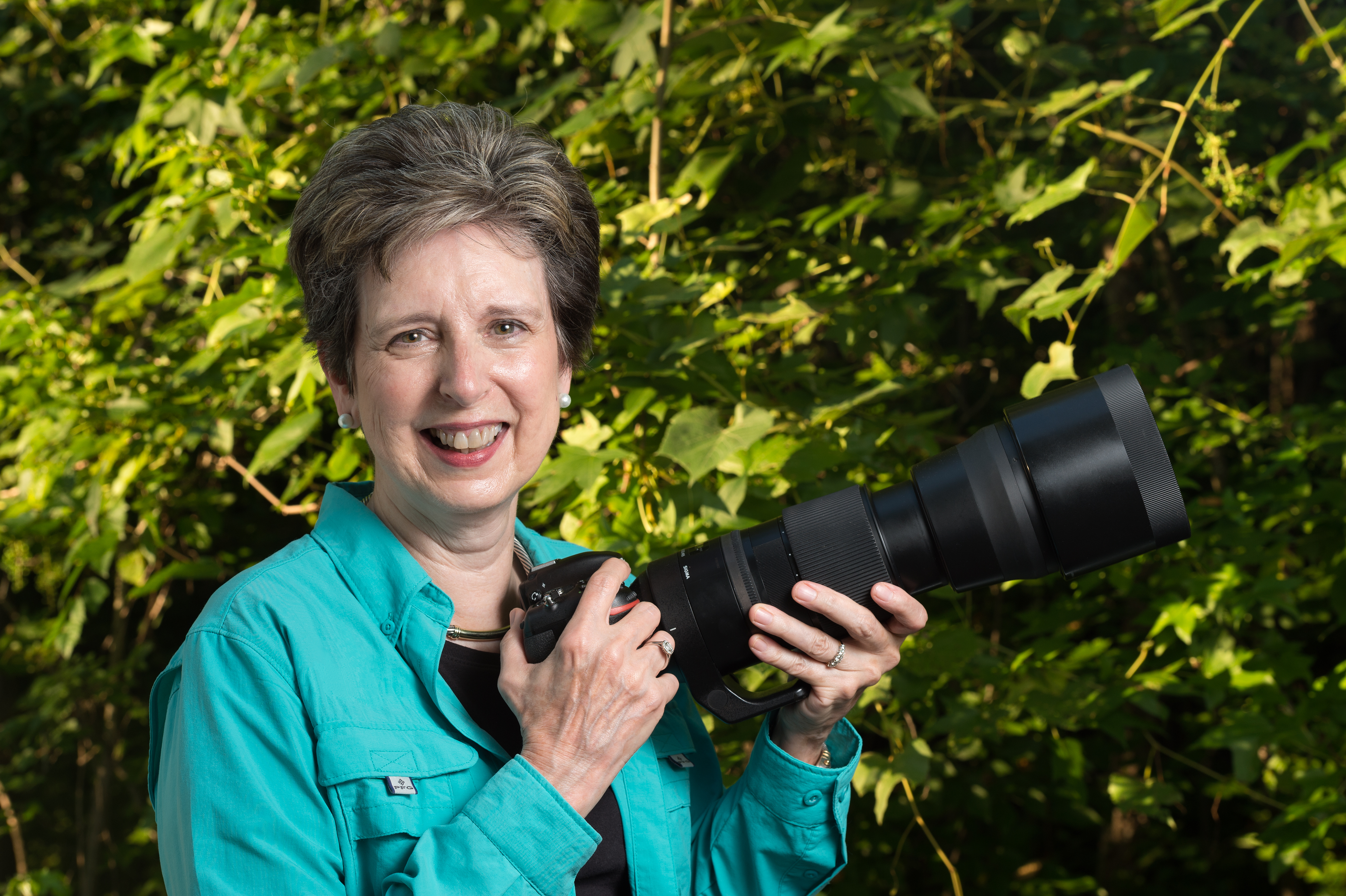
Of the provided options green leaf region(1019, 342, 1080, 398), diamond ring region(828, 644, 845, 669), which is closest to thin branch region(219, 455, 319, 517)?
diamond ring region(828, 644, 845, 669)

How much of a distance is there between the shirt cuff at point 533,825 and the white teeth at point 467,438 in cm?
32

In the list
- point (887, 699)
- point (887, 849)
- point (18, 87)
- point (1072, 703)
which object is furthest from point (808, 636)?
point (18, 87)

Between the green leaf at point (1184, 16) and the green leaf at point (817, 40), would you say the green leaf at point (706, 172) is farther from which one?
the green leaf at point (1184, 16)

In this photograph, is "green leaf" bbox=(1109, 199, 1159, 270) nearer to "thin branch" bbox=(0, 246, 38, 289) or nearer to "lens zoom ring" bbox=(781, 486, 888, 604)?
"lens zoom ring" bbox=(781, 486, 888, 604)

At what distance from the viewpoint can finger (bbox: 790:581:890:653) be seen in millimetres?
1062

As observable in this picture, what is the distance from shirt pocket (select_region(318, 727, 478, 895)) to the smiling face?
10.2 inches

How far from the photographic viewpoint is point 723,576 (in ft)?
3.59

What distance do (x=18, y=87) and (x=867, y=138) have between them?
2.58 m

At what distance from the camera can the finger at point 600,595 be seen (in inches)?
39.2

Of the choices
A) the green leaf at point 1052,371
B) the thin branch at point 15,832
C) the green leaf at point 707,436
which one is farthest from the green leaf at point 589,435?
the thin branch at point 15,832

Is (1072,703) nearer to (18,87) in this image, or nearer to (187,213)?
(187,213)

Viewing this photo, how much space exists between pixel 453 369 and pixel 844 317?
42.9 inches

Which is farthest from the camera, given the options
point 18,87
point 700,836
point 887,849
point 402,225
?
point 18,87

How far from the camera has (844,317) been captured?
1.94m
